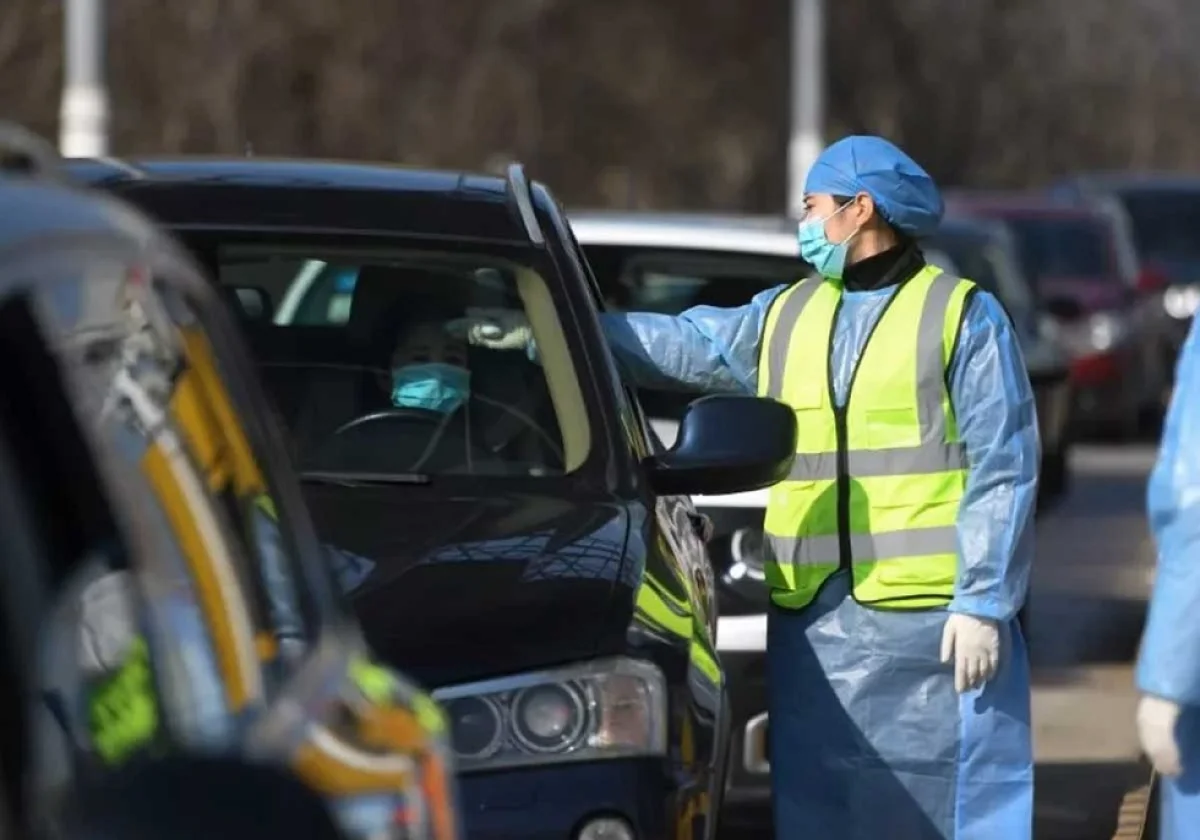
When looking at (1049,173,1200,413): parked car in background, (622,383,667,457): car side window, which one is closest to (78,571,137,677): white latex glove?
(622,383,667,457): car side window

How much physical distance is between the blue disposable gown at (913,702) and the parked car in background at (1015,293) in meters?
7.23

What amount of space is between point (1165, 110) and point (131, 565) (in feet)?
179

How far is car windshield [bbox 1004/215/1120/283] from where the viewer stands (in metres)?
21.9

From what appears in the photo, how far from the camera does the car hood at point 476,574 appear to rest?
4449mm

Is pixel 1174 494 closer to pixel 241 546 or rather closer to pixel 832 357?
pixel 832 357

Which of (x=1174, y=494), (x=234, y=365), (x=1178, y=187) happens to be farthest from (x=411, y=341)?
(x=1178, y=187)

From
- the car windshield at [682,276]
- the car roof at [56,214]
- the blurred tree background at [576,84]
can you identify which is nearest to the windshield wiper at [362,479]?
the car roof at [56,214]

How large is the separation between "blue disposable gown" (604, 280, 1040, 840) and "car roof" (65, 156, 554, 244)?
73cm

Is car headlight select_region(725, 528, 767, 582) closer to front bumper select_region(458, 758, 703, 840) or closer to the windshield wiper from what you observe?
the windshield wiper

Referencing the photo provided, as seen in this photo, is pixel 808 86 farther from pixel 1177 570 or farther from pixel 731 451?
pixel 1177 570

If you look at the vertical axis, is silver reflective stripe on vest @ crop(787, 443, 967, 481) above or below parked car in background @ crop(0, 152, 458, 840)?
below

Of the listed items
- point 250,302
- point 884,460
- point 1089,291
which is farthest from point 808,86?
point 884,460

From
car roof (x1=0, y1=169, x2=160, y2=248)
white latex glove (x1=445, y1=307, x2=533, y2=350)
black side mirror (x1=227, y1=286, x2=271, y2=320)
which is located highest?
car roof (x1=0, y1=169, x2=160, y2=248)

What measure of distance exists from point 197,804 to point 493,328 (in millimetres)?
3142
